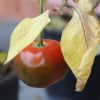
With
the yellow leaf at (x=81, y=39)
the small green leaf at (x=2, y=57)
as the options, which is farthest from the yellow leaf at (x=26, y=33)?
the small green leaf at (x=2, y=57)

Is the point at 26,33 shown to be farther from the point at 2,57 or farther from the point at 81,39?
the point at 2,57

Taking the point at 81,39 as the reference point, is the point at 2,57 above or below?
below

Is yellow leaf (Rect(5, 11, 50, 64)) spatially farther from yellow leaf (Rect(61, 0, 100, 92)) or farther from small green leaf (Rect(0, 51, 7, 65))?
small green leaf (Rect(0, 51, 7, 65))

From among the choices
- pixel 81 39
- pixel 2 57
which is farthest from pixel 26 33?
pixel 2 57

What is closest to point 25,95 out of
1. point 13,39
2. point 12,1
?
point 12,1

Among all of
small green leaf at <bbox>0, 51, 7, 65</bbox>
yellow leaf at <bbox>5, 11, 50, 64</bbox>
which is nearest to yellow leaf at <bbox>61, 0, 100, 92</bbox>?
yellow leaf at <bbox>5, 11, 50, 64</bbox>

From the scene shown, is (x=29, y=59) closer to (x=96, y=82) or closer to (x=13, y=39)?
(x=13, y=39)

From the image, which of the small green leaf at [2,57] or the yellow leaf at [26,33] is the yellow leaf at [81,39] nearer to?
the yellow leaf at [26,33]
